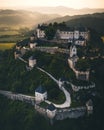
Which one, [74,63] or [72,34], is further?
[72,34]

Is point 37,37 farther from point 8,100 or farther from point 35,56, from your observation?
point 8,100

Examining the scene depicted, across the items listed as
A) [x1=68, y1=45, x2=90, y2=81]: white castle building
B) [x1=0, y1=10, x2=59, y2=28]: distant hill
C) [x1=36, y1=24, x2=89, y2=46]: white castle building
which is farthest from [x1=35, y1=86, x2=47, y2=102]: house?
[x1=0, y1=10, x2=59, y2=28]: distant hill

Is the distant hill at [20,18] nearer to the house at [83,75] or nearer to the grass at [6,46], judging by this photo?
the grass at [6,46]

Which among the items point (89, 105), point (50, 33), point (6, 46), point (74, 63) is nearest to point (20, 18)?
point (6, 46)

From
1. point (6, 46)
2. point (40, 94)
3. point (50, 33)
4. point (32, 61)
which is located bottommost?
point (40, 94)

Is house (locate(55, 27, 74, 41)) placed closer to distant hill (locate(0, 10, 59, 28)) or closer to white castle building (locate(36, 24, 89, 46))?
white castle building (locate(36, 24, 89, 46))

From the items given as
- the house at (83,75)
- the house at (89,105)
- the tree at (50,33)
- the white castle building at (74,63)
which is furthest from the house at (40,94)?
the tree at (50,33)

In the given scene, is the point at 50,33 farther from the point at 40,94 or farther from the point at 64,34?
the point at 40,94
